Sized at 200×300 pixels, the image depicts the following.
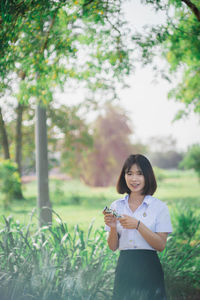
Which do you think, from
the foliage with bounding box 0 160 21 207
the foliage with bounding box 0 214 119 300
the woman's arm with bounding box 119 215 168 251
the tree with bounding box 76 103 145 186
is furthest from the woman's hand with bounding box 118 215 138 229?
the tree with bounding box 76 103 145 186

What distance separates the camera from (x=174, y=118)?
7879mm

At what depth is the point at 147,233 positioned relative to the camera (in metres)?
1.99

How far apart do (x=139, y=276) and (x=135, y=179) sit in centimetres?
58

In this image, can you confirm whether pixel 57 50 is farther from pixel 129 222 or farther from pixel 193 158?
pixel 193 158

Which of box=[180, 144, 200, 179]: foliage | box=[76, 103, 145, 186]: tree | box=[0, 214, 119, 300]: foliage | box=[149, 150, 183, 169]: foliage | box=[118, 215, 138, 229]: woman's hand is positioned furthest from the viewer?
box=[149, 150, 183, 169]: foliage

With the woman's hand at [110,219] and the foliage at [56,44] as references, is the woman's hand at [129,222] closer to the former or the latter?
the woman's hand at [110,219]

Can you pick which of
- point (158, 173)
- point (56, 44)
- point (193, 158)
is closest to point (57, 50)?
point (56, 44)

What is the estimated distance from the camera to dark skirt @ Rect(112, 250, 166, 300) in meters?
2.13

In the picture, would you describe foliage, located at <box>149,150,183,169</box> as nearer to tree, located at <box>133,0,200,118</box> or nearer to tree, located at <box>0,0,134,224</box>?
tree, located at <box>133,0,200,118</box>

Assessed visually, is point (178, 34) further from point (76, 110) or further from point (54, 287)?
point (76, 110)

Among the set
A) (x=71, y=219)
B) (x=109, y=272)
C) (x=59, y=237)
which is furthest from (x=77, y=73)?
(x=71, y=219)

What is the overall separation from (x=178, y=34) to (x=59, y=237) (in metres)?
2.59

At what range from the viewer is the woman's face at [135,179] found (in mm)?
2188

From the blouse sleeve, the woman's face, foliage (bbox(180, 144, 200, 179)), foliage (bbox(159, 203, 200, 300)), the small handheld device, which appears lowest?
foliage (bbox(159, 203, 200, 300))
